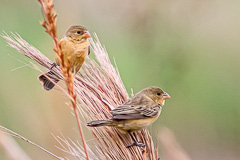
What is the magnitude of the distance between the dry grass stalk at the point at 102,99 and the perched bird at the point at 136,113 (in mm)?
45

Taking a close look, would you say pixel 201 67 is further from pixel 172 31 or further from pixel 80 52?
pixel 80 52

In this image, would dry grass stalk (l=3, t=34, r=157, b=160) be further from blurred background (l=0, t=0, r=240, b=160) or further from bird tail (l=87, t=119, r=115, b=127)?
blurred background (l=0, t=0, r=240, b=160)

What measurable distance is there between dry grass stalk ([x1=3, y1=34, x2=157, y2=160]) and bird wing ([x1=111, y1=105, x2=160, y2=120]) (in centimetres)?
5

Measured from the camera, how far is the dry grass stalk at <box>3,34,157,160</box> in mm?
2642

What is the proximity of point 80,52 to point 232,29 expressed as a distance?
363 cm

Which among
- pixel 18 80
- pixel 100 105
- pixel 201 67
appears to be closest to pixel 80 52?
pixel 100 105

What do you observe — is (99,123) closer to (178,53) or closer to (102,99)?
(102,99)

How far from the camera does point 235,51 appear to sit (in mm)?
6938

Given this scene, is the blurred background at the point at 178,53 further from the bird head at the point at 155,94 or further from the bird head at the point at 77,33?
the bird head at the point at 155,94

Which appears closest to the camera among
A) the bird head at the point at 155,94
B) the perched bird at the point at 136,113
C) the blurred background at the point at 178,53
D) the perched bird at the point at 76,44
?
the perched bird at the point at 136,113

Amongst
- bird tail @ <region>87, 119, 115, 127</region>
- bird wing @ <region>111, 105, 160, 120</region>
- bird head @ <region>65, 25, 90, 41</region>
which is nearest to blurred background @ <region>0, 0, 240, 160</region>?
bird head @ <region>65, 25, 90, 41</region>

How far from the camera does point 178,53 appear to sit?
656 centimetres

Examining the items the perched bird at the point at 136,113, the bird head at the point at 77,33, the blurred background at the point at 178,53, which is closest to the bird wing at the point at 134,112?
the perched bird at the point at 136,113

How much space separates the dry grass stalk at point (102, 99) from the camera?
104 inches
